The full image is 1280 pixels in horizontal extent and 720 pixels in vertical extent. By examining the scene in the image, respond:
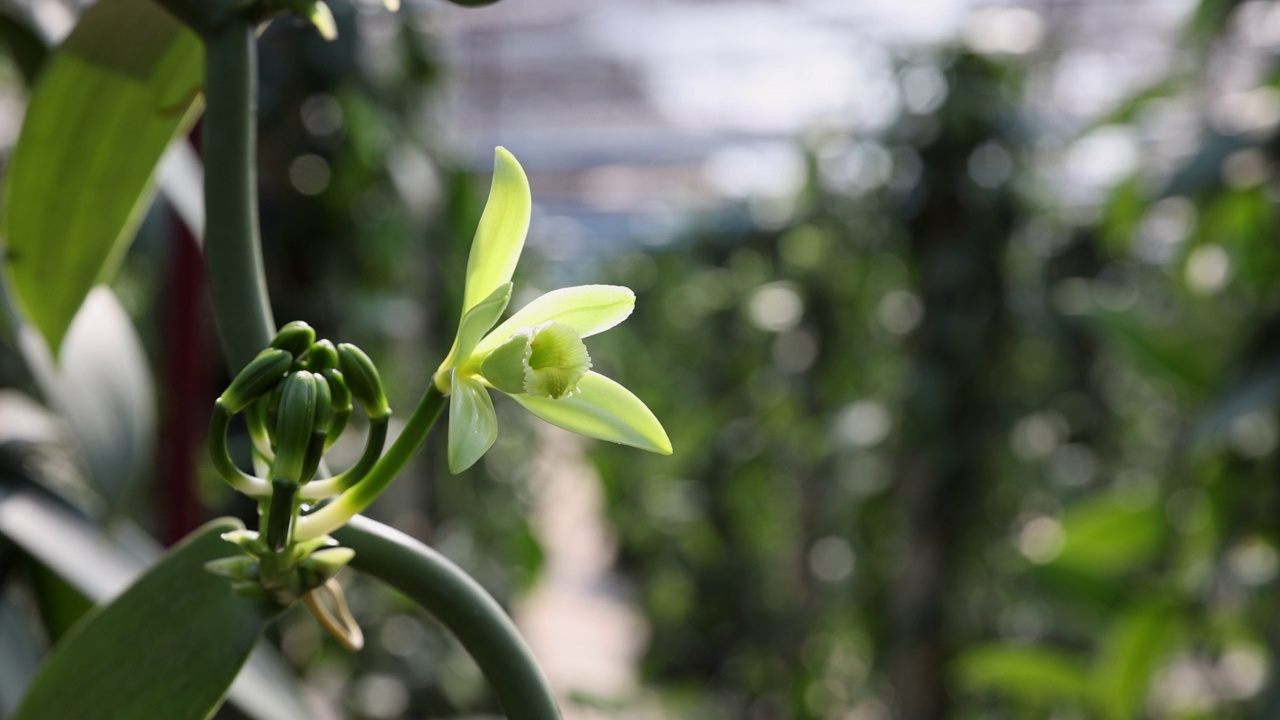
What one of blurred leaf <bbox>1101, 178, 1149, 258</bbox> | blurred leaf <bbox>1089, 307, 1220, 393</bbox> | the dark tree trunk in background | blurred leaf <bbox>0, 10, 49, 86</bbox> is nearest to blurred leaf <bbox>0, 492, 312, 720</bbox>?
blurred leaf <bbox>0, 10, 49, 86</bbox>

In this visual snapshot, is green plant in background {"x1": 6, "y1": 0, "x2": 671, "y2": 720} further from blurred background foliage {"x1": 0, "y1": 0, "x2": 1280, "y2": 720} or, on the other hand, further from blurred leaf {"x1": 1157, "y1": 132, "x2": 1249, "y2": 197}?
blurred leaf {"x1": 1157, "y1": 132, "x2": 1249, "y2": 197}

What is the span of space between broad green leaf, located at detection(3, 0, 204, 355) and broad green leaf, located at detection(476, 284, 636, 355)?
0.43 feet

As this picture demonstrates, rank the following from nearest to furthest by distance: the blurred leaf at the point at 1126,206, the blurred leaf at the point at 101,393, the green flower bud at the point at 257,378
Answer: the green flower bud at the point at 257,378 → the blurred leaf at the point at 101,393 → the blurred leaf at the point at 1126,206

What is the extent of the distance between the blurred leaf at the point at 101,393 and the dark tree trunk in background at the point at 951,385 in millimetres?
1700

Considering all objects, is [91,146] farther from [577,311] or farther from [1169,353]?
[1169,353]

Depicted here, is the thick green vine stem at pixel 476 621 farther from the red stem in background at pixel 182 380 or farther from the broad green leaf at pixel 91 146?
the red stem in background at pixel 182 380

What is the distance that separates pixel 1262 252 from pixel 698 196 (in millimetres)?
3315

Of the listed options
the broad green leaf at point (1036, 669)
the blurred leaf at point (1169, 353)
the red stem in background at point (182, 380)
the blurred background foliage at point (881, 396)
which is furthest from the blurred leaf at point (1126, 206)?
the red stem in background at point (182, 380)

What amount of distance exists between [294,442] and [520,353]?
1.2 inches

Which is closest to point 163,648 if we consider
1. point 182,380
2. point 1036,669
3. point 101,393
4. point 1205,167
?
point 101,393

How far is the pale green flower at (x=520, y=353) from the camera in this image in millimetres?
143

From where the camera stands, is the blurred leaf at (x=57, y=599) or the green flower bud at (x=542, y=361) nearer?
the green flower bud at (x=542, y=361)

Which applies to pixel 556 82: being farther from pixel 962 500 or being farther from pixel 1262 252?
pixel 1262 252

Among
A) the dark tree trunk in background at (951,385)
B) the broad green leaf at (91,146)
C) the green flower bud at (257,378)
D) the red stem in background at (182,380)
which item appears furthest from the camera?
the dark tree trunk in background at (951,385)
